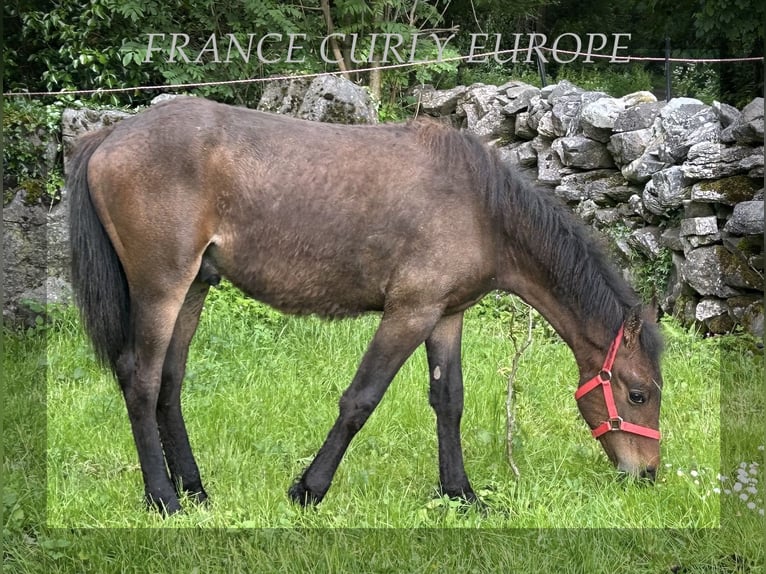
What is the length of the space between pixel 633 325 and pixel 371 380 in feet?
4.56

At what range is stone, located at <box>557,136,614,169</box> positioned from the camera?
27.3 ft

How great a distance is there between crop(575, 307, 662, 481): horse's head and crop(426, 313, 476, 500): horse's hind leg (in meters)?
0.75

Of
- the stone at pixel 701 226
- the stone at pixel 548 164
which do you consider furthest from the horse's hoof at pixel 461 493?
the stone at pixel 548 164

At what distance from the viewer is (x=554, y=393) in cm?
587

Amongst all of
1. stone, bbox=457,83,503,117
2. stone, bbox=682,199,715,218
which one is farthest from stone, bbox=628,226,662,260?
stone, bbox=457,83,503,117

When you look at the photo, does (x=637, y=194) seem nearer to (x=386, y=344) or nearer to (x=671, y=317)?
(x=671, y=317)

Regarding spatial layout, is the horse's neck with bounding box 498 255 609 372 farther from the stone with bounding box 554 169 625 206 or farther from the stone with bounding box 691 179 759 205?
the stone with bounding box 554 169 625 206

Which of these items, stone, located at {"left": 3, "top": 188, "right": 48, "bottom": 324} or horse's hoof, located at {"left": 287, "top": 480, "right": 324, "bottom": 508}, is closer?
horse's hoof, located at {"left": 287, "top": 480, "right": 324, "bottom": 508}

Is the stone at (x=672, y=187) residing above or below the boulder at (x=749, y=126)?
below

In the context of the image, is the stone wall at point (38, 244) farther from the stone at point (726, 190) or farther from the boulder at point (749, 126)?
the boulder at point (749, 126)

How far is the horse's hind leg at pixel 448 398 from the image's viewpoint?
4.42 metres

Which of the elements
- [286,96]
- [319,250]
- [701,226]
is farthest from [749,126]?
[319,250]

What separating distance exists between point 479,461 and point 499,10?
367 inches

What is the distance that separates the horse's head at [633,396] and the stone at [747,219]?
2911 millimetres
